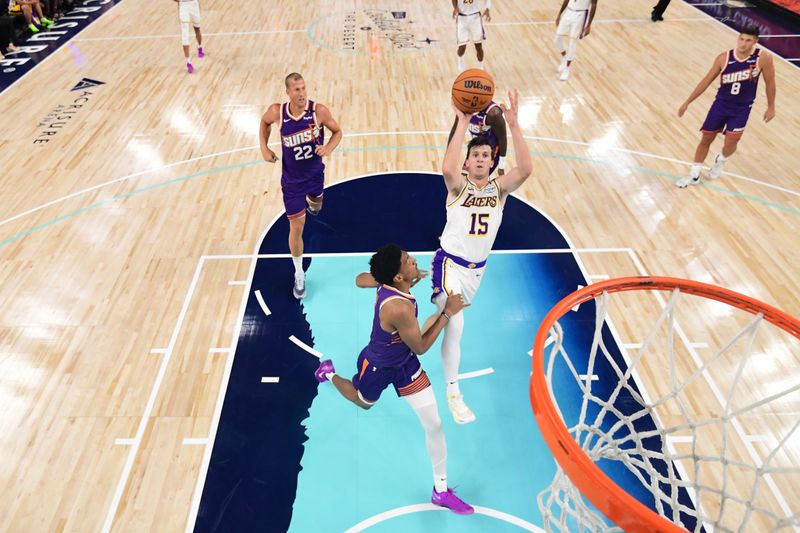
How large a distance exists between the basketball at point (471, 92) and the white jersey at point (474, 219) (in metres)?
0.96

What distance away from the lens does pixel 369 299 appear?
512 cm

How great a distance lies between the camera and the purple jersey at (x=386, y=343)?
309cm

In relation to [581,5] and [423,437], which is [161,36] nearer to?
[581,5]

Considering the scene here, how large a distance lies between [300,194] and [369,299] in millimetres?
1141

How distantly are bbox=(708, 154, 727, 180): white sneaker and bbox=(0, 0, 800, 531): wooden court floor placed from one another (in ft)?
0.54

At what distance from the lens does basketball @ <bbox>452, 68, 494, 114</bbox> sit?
436 centimetres

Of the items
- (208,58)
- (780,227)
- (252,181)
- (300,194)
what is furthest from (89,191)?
(780,227)

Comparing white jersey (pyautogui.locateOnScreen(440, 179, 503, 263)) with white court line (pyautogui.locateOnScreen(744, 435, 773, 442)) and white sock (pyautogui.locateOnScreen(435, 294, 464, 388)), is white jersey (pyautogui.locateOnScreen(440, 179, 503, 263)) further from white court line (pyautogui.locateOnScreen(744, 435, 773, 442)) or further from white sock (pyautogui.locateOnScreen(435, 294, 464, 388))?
white court line (pyautogui.locateOnScreen(744, 435, 773, 442))

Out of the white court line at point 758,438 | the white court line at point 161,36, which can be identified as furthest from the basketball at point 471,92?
the white court line at point 161,36

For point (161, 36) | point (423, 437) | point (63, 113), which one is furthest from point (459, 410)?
point (161, 36)

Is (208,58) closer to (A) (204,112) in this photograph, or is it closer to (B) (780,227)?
(A) (204,112)

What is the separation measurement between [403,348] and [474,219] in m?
1.04

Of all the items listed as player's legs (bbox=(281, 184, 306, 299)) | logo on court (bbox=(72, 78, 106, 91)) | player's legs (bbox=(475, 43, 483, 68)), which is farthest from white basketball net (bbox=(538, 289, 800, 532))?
logo on court (bbox=(72, 78, 106, 91))

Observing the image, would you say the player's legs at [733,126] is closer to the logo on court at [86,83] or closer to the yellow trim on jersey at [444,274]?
the yellow trim on jersey at [444,274]
